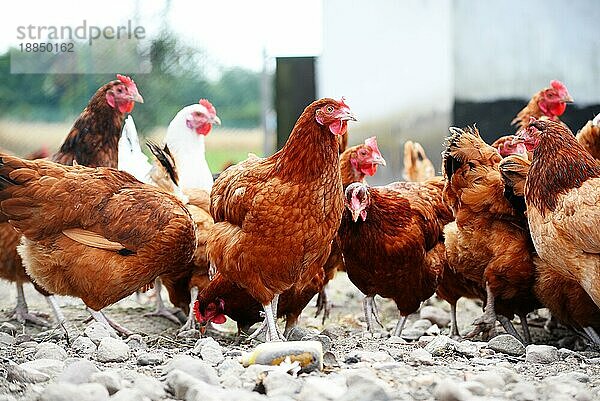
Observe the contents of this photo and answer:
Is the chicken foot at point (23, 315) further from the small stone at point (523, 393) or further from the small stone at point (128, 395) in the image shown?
the small stone at point (523, 393)

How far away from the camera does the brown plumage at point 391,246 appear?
4.58 m

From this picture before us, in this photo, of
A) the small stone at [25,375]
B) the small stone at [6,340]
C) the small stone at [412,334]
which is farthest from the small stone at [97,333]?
the small stone at [412,334]

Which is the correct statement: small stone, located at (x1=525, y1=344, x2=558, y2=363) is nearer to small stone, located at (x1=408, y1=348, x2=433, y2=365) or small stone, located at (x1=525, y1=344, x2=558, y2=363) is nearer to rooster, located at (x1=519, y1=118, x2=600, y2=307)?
rooster, located at (x1=519, y1=118, x2=600, y2=307)

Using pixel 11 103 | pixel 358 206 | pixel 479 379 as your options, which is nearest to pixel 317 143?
pixel 358 206

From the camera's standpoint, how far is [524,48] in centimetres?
700

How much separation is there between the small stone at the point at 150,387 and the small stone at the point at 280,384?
390 mm

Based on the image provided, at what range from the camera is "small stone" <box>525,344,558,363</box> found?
11.8ft

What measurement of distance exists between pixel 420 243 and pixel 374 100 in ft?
11.0

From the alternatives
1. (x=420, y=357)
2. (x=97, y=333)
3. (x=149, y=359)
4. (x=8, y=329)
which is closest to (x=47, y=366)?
(x=149, y=359)

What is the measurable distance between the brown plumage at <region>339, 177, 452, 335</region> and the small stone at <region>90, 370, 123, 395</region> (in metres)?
2.06

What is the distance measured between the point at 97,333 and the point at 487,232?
245 cm

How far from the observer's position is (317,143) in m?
3.75

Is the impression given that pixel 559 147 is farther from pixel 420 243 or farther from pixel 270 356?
pixel 270 356

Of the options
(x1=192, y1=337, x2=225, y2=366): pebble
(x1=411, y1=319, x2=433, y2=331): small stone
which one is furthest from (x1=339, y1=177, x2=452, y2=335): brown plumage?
(x1=192, y1=337, x2=225, y2=366): pebble
